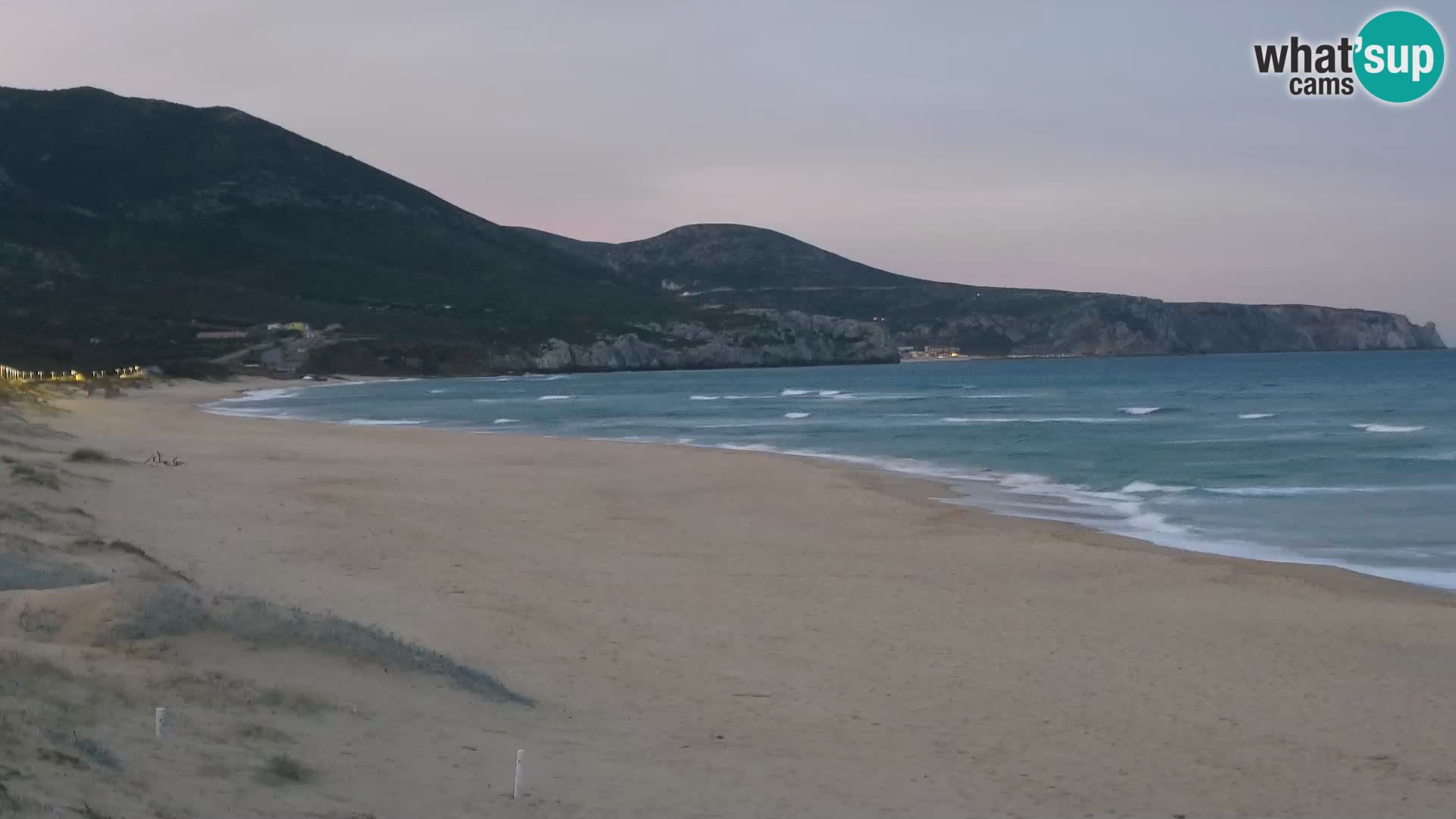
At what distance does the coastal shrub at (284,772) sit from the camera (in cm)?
556

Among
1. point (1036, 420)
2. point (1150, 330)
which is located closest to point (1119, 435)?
point (1036, 420)

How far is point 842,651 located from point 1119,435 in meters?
29.2

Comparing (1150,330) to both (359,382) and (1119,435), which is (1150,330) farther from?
(1119,435)

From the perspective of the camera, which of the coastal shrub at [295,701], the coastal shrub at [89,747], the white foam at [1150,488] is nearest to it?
the coastal shrub at [89,747]

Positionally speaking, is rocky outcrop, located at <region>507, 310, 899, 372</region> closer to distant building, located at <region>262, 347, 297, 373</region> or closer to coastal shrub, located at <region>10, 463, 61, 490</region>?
distant building, located at <region>262, 347, 297, 373</region>

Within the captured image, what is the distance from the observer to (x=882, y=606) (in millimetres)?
12156

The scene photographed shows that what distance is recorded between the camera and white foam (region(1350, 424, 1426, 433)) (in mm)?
37531

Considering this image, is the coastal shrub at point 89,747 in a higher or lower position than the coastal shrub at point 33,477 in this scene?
lower

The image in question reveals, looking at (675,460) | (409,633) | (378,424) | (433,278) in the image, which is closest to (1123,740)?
(409,633)

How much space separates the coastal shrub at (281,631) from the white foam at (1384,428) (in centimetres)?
3618

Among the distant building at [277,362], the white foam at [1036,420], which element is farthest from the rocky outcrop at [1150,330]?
the white foam at [1036,420]

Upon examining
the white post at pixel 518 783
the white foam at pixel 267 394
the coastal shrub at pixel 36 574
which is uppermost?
the coastal shrub at pixel 36 574

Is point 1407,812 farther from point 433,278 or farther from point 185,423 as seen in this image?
point 433,278

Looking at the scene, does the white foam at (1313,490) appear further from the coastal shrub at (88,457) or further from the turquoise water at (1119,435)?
the coastal shrub at (88,457)
